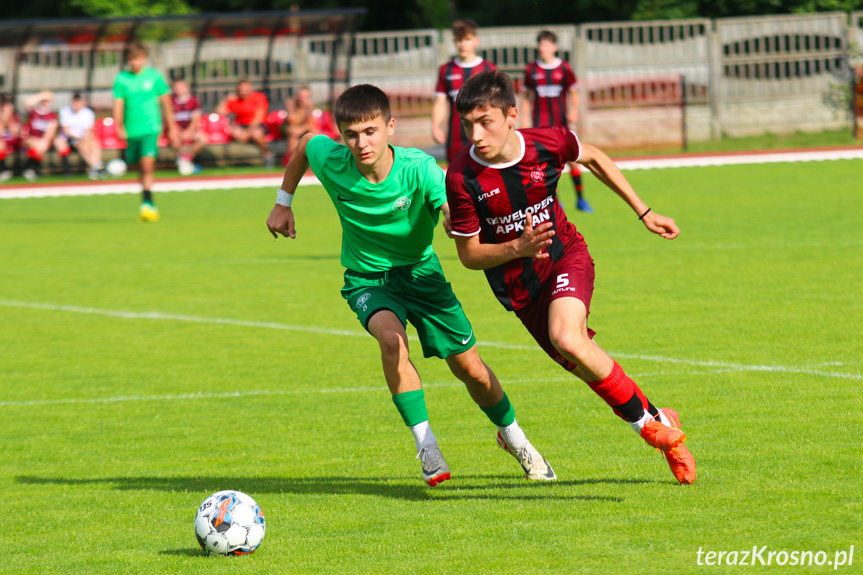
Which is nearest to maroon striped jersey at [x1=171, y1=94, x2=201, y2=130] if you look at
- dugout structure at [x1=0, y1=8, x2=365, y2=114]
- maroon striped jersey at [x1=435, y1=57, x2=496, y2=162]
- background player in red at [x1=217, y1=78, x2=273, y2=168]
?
background player in red at [x1=217, y1=78, x2=273, y2=168]

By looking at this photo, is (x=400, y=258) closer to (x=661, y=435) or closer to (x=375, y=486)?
(x=375, y=486)

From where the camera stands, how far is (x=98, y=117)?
2645cm

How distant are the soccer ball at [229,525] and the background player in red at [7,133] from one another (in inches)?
860

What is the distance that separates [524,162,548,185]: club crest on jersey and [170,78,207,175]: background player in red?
2011 centimetres

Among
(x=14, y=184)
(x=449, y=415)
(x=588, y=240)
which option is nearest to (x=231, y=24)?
(x=14, y=184)

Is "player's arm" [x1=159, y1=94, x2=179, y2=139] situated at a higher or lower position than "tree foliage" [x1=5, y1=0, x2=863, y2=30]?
higher

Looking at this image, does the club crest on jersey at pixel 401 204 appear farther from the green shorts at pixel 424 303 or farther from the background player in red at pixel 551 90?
the background player in red at pixel 551 90

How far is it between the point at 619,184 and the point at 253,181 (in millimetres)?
18807

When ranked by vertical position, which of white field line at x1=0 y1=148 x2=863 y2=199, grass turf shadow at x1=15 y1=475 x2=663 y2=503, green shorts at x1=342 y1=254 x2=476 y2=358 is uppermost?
green shorts at x1=342 y1=254 x2=476 y2=358

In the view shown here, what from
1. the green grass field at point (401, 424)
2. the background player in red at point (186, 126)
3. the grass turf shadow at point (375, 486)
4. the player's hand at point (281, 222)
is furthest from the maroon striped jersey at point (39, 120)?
the player's hand at point (281, 222)

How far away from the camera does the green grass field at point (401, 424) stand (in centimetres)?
442

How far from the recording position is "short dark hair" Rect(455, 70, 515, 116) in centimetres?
492

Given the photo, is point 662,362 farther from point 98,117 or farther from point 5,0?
point 5,0

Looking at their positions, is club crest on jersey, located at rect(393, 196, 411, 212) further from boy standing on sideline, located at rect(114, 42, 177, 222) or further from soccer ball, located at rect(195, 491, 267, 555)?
boy standing on sideline, located at rect(114, 42, 177, 222)
